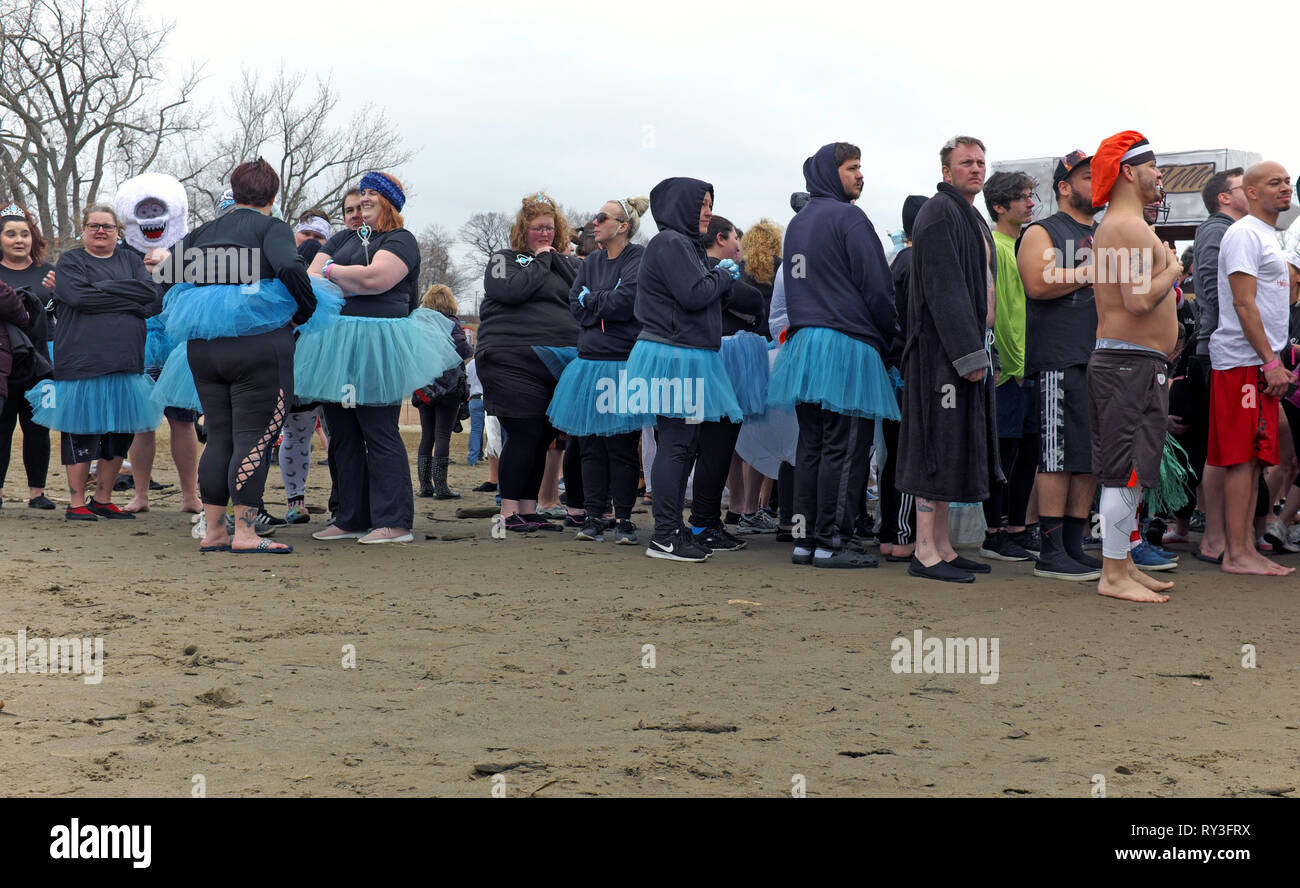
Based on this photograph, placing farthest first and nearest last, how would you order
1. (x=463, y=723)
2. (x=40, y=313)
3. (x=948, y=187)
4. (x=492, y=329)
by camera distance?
(x=40, y=313), (x=492, y=329), (x=948, y=187), (x=463, y=723)

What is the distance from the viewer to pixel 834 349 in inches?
262

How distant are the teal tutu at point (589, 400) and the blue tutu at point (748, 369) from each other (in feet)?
2.29

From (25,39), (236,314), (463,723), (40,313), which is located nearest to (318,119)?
(25,39)

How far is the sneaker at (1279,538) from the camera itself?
299 inches

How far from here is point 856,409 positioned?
656 centimetres

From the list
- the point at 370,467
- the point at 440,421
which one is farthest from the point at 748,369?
the point at 440,421

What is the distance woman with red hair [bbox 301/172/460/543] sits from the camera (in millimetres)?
7164

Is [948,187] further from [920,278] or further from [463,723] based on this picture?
[463,723]

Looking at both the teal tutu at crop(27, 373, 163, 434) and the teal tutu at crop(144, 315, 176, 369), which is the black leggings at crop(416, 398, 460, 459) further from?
the teal tutu at crop(27, 373, 163, 434)

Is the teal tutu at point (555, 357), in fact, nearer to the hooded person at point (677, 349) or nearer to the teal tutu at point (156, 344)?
the hooded person at point (677, 349)

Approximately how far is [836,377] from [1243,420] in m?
2.21

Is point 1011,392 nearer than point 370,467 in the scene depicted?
Yes

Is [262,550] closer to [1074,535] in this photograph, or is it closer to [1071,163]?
[1074,535]

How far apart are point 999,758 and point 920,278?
3.56 metres
